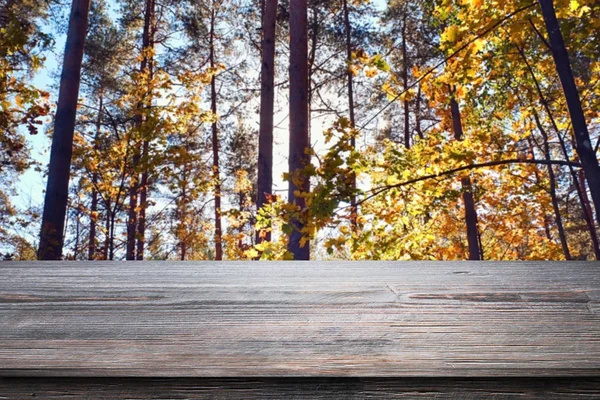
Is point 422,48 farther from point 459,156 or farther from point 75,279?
point 75,279

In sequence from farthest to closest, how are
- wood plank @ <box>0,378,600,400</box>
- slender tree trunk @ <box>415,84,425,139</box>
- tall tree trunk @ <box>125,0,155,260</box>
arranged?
slender tree trunk @ <box>415,84,425,139</box> < tall tree trunk @ <box>125,0,155,260</box> < wood plank @ <box>0,378,600,400</box>

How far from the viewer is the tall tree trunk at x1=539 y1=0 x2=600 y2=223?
2.50m

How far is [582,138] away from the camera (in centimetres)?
251

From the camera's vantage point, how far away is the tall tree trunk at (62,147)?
628cm

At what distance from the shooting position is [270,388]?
72 centimetres

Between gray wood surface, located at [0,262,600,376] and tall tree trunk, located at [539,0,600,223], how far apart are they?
1.79 meters

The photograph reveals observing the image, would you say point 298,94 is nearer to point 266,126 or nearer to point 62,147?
point 266,126

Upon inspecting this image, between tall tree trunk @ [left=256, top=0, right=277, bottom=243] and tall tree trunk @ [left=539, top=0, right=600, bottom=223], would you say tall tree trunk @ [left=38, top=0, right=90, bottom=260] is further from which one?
tall tree trunk @ [left=539, top=0, right=600, bottom=223]

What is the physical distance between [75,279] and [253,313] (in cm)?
37

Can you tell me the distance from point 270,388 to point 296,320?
0.13 metres

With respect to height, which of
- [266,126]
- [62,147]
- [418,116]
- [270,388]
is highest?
[418,116]

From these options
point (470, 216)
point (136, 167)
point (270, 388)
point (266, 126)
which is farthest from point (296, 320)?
point (470, 216)

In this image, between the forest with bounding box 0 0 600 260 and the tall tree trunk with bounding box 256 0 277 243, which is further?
the tall tree trunk with bounding box 256 0 277 243

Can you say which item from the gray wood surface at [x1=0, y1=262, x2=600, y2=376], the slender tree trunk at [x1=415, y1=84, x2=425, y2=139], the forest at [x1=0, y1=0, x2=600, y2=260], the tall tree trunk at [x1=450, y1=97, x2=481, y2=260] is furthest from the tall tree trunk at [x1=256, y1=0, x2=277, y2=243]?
the gray wood surface at [x1=0, y1=262, x2=600, y2=376]
